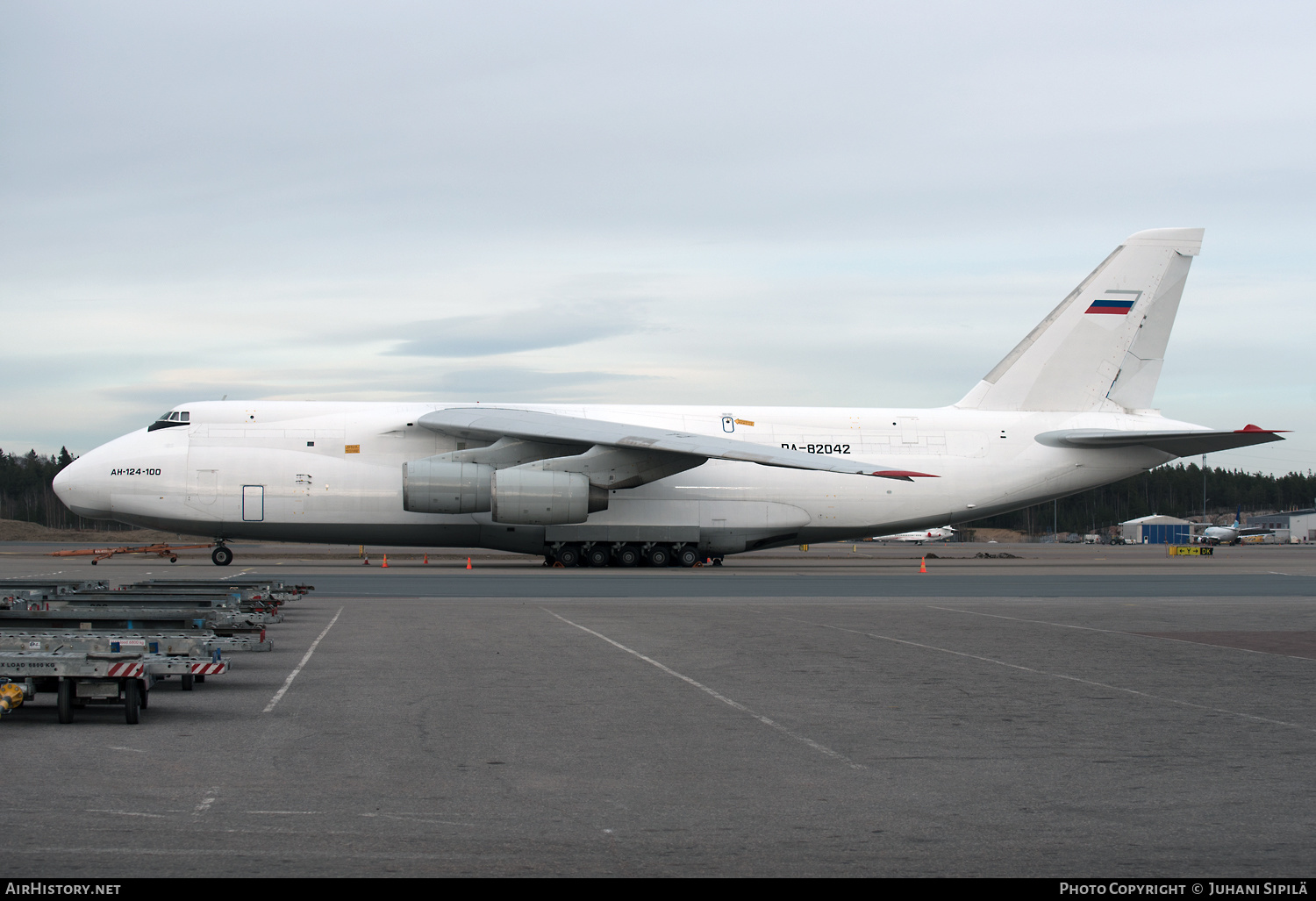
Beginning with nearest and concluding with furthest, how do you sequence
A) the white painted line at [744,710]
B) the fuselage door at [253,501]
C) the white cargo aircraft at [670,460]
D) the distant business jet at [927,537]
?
the white painted line at [744,710]
the white cargo aircraft at [670,460]
the fuselage door at [253,501]
the distant business jet at [927,537]

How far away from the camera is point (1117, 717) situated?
8836mm

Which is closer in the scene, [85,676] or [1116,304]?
[85,676]

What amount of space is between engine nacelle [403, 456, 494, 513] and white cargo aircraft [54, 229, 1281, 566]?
0.05 metres

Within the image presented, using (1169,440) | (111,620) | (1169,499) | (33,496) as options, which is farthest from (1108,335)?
(1169,499)

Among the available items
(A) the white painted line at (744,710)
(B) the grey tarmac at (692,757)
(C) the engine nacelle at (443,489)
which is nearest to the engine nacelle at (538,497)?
(C) the engine nacelle at (443,489)

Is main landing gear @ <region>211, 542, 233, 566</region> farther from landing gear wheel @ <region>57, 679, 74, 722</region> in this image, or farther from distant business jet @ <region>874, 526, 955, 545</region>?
distant business jet @ <region>874, 526, 955, 545</region>

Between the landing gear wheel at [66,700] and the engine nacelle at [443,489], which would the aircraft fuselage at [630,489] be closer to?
the engine nacelle at [443,489]

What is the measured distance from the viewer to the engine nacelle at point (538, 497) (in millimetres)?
28234

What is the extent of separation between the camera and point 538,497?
92.9 feet

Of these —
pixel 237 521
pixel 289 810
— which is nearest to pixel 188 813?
pixel 289 810

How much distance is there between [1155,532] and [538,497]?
81.3 meters

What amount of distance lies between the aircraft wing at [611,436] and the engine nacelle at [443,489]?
1.26 meters

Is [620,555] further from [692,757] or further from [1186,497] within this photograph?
[1186,497]
